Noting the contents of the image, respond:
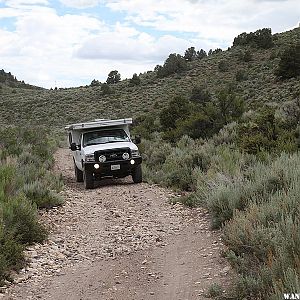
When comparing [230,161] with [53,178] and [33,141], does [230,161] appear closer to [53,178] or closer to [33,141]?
[53,178]

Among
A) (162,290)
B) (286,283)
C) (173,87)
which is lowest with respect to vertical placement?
(162,290)

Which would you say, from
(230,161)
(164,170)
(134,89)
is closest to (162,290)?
(230,161)

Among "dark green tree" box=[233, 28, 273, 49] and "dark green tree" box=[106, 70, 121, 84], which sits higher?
"dark green tree" box=[233, 28, 273, 49]

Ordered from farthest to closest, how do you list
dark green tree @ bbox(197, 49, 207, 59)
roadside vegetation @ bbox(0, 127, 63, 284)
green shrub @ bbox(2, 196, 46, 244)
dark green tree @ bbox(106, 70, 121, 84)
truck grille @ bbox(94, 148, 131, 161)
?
dark green tree @ bbox(106, 70, 121, 84) < dark green tree @ bbox(197, 49, 207, 59) < truck grille @ bbox(94, 148, 131, 161) < green shrub @ bbox(2, 196, 46, 244) < roadside vegetation @ bbox(0, 127, 63, 284)

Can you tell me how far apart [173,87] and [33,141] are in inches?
989

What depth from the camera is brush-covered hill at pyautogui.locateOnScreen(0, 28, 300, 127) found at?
38988 millimetres

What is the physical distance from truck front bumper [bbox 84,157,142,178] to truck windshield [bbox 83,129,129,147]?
136 cm

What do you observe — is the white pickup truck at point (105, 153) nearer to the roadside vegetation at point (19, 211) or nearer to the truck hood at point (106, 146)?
the truck hood at point (106, 146)

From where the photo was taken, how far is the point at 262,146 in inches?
504

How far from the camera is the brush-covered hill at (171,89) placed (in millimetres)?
38988

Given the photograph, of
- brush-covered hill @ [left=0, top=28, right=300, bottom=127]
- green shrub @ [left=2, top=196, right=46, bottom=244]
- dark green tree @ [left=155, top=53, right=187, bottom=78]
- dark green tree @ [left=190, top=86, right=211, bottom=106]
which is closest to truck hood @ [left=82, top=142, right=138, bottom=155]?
green shrub @ [left=2, top=196, right=46, bottom=244]

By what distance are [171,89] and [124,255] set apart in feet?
134

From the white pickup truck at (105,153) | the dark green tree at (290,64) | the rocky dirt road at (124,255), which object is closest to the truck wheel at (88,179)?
the white pickup truck at (105,153)

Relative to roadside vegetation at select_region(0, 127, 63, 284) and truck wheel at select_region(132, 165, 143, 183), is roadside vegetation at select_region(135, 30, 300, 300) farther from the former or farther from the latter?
roadside vegetation at select_region(0, 127, 63, 284)
